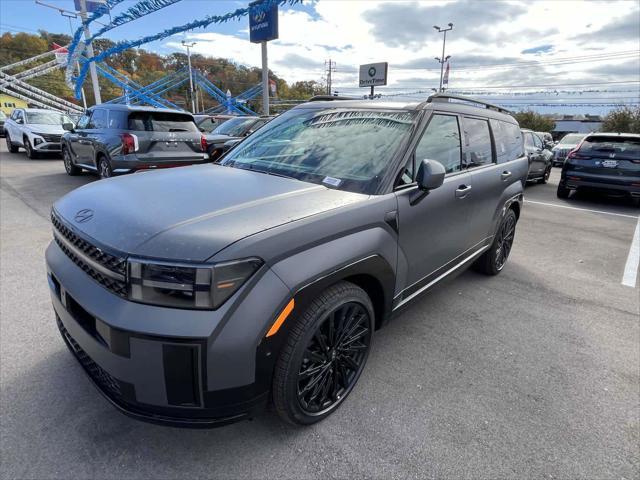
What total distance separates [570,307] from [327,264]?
3.21 meters

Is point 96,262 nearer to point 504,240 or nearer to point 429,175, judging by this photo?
point 429,175

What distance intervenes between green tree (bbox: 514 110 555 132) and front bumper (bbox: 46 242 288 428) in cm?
6282

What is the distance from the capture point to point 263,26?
39.3 feet

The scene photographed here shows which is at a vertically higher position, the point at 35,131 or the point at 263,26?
the point at 263,26

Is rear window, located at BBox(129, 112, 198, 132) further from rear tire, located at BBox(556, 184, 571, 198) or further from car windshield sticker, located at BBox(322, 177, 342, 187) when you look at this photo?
rear tire, located at BBox(556, 184, 571, 198)

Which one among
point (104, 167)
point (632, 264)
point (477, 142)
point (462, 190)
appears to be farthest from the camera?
point (104, 167)

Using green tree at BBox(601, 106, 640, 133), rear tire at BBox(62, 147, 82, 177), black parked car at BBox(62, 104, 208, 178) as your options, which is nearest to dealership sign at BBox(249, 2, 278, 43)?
black parked car at BBox(62, 104, 208, 178)

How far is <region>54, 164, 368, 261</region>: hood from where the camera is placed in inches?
64.5

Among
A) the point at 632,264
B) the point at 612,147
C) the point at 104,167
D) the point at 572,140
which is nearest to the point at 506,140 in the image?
the point at 632,264

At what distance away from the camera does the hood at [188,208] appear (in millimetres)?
1639

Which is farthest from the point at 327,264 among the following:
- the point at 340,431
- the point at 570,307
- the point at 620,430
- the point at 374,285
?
the point at 570,307

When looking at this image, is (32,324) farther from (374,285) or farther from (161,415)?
(374,285)

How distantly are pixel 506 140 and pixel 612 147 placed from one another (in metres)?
6.40

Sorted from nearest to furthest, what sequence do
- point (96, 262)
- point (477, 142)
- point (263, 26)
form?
point (96, 262)
point (477, 142)
point (263, 26)
